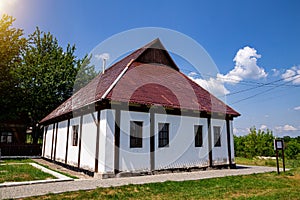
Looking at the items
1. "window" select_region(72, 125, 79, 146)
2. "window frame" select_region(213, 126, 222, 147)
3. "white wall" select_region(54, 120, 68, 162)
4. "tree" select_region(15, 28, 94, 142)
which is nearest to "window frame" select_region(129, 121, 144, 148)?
"window" select_region(72, 125, 79, 146)

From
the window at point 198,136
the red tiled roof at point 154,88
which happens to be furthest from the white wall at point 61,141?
the window at point 198,136

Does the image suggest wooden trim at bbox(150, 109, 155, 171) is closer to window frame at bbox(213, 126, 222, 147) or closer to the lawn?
the lawn

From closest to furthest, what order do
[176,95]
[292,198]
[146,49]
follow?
1. [292,198]
2. [176,95]
3. [146,49]

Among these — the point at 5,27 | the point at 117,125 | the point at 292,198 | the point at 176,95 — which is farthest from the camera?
the point at 5,27

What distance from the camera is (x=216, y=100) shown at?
15.3m

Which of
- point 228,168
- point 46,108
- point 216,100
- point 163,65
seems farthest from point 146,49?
point 46,108

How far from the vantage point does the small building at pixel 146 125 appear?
33.4 feet

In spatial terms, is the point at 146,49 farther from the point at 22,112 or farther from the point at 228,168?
the point at 22,112

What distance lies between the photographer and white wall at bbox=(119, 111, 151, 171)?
33.5ft

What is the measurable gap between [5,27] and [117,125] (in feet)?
62.6

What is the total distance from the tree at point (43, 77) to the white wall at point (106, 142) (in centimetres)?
1589

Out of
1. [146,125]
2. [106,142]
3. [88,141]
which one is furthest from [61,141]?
[146,125]

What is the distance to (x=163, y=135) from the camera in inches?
460

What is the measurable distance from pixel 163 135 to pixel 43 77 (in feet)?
57.1
